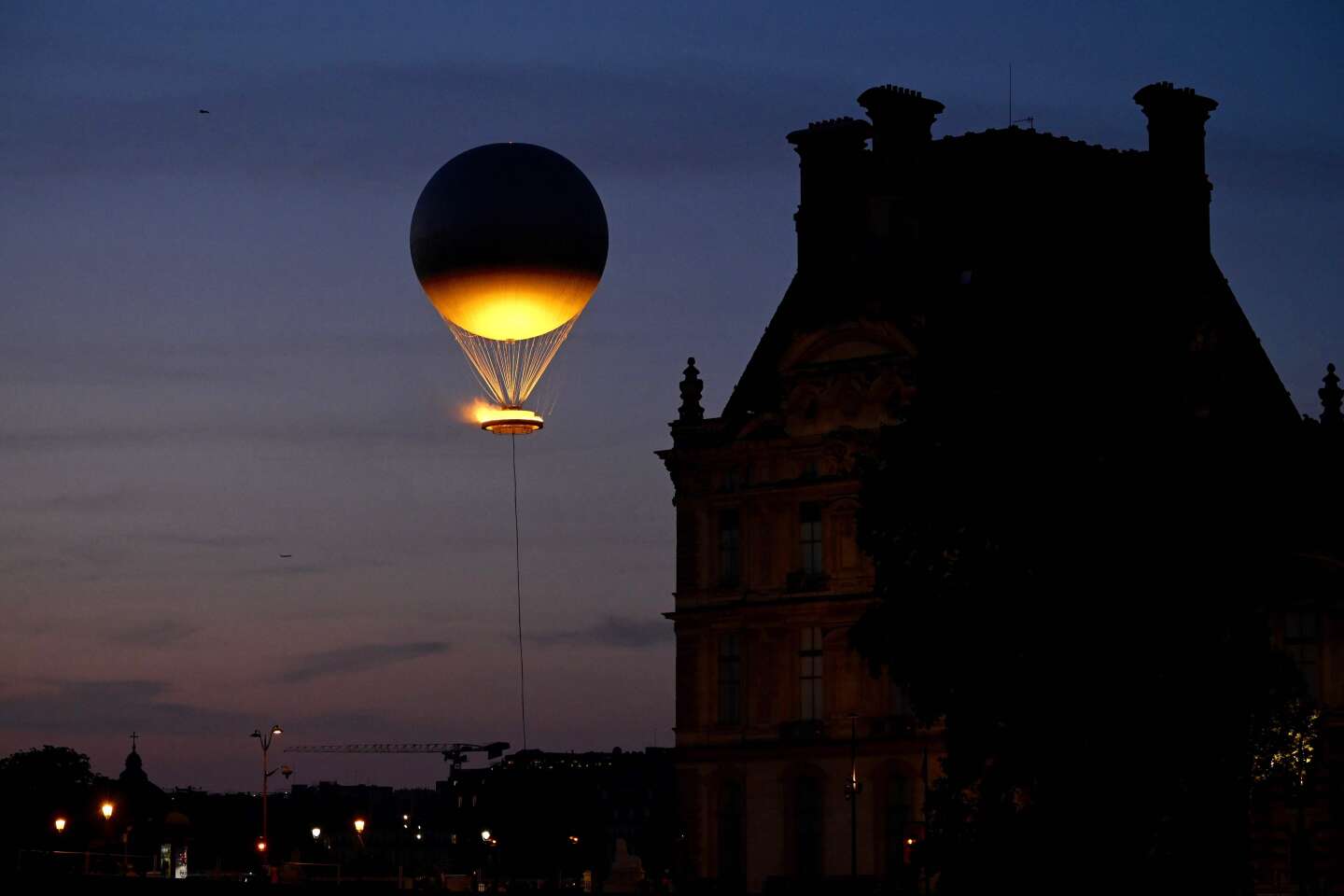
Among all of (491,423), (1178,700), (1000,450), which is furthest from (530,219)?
(1178,700)

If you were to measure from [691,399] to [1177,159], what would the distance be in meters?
14.3

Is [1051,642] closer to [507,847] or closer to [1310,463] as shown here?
[1310,463]

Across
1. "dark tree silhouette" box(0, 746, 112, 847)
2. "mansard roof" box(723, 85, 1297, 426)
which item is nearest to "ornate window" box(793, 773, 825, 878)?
"mansard roof" box(723, 85, 1297, 426)

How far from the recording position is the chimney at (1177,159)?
7800 centimetres

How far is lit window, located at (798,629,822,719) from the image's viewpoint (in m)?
74.9

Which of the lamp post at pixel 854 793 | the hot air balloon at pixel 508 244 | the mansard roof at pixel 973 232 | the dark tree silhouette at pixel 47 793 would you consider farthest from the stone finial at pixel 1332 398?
the dark tree silhouette at pixel 47 793

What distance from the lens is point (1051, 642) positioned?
158 feet

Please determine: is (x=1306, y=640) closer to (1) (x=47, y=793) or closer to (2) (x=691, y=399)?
(2) (x=691, y=399)

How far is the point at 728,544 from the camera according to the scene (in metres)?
77.2

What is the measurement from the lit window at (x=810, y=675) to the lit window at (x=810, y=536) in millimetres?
1663

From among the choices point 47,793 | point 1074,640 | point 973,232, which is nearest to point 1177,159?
point 973,232

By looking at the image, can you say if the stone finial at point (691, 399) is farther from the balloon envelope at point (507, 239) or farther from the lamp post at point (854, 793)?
the balloon envelope at point (507, 239)

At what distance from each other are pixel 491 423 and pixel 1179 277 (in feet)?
93.0

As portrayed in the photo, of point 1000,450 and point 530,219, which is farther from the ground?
point 530,219
